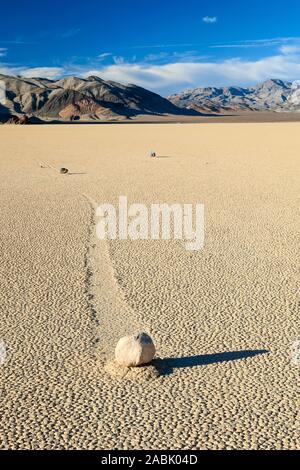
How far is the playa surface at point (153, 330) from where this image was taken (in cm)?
347

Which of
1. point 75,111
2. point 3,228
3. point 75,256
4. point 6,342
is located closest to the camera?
point 6,342

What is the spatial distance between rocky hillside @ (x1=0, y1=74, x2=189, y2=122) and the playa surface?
113726mm

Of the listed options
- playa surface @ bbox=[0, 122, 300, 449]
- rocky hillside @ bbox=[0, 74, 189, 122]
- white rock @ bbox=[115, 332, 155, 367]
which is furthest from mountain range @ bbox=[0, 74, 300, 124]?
white rock @ bbox=[115, 332, 155, 367]

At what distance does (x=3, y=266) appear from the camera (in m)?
6.93

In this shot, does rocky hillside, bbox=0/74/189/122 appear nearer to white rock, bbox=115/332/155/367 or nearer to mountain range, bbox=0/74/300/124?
mountain range, bbox=0/74/300/124

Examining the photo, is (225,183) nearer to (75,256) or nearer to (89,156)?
(75,256)

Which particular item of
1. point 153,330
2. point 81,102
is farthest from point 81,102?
point 153,330

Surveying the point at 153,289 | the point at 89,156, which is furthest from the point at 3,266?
the point at 89,156

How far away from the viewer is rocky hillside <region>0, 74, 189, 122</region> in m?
131

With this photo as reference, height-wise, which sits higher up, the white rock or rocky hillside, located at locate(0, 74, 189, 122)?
rocky hillside, located at locate(0, 74, 189, 122)

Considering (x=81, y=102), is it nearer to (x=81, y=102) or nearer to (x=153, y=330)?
(x=81, y=102)

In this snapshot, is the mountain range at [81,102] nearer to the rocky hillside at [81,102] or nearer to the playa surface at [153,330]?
the rocky hillside at [81,102]

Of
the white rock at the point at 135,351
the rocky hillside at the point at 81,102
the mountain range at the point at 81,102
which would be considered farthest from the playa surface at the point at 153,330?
the rocky hillside at the point at 81,102
